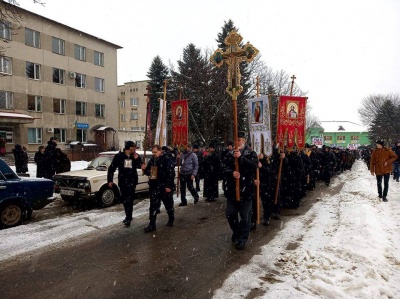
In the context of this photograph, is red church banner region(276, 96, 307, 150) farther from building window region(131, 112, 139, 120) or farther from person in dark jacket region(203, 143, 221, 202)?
building window region(131, 112, 139, 120)

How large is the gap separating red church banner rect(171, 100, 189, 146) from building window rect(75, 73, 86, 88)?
25.7m

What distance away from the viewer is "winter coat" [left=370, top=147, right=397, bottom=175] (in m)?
10.1

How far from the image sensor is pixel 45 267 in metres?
4.84

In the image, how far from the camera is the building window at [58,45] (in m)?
31.3

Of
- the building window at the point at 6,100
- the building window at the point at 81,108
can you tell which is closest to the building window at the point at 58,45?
the building window at the point at 81,108

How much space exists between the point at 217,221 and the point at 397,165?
11693mm

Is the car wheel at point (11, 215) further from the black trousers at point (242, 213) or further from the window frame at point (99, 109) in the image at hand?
the window frame at point (99, 109)

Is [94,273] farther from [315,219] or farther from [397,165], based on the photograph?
[397,165]

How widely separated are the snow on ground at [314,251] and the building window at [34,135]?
2448 centimetres

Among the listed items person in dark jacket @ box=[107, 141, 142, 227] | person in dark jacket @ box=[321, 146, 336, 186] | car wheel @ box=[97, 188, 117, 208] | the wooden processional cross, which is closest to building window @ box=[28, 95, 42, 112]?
car wheel @ box=[97, 188, 117, 208]

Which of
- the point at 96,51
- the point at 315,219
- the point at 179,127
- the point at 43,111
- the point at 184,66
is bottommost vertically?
the point at 315,219

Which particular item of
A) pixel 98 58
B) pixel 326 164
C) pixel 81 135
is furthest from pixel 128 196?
pixel 98 58

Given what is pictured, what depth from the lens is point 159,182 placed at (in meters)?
6.83

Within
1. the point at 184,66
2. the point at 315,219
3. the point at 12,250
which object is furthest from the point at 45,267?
the point at 184,66
